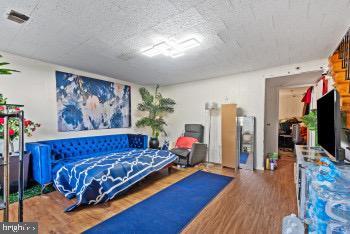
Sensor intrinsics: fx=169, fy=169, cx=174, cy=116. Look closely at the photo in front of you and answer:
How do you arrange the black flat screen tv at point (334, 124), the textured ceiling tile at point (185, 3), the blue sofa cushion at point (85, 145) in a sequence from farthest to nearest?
the blue sofa cushion at point (85, 145) → the textured ceiling tile at point (185, 3) → the black flat screen tv at point (334, 124)

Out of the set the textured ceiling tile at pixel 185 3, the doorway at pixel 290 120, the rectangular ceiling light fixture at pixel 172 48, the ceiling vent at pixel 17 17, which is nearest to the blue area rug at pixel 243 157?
the doorway at pixel 290 120

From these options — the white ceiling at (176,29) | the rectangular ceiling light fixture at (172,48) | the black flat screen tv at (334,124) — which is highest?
the white ceiling at (176,29)

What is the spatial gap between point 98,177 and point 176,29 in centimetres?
236

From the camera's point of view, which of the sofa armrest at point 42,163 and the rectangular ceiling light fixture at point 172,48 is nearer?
the rectangular ceiling light fixture at point 172,48

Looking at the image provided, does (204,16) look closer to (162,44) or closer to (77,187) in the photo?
(162,44)

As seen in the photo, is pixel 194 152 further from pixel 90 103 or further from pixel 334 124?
pixel 334 124

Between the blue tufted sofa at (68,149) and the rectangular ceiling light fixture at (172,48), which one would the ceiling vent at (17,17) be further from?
the blue tufted sofa at (68,149)

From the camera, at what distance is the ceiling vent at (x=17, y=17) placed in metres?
1.91

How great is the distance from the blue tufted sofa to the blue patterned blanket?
240 mm

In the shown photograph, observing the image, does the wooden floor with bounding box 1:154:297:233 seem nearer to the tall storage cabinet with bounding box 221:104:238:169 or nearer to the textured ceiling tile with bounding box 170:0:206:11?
the tall storage cabinet with bounding box 221:104:238:169

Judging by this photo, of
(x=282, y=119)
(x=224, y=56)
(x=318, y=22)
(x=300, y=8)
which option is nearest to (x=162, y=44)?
(x=224, y=56)

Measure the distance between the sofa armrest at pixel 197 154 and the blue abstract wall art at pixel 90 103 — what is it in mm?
2175

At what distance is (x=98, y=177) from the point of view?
2.46 metres

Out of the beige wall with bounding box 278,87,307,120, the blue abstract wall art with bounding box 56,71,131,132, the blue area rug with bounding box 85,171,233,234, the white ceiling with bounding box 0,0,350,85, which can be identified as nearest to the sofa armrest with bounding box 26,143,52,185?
the blue abstract wall art with bounding box 56,71,131,132
